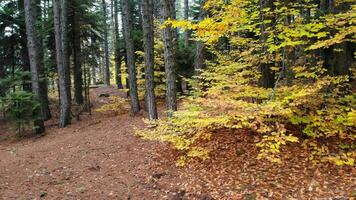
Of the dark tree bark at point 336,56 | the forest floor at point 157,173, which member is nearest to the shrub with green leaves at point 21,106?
the forest floor at point 157,173

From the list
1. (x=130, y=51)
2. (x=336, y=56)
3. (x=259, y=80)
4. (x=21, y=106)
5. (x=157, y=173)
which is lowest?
(x=157, y=173)

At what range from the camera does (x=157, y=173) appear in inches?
328

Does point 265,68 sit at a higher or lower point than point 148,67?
lower

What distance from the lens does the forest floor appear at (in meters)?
6.61

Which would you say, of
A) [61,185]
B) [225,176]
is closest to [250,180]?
[225,176]

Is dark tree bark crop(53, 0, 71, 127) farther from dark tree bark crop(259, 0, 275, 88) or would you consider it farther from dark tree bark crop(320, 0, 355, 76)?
dark tree bark crop(320, 0, 355, 76)

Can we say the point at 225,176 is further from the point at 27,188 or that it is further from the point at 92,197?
the point at 27,188

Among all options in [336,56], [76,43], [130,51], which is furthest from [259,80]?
[76,43]

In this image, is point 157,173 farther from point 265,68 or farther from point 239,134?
point 265,68

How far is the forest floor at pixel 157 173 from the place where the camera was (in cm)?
661

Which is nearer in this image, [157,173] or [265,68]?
[265,68]

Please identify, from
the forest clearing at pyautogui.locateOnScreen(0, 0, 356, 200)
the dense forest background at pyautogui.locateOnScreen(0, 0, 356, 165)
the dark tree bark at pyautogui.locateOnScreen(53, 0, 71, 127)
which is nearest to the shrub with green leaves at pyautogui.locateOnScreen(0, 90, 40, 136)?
the dense forest background at pyautogui.locateOnScreen(0, 0, 356, 165)

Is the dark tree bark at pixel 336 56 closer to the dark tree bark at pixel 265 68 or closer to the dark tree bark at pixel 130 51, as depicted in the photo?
the dark tree bark at pixel 265 68

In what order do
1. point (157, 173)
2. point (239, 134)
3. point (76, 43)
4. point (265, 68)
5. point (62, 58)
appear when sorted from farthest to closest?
point (76, 43) < point (62, 58) < point (239, 134) < point (157, 173) < point (265, 68)
